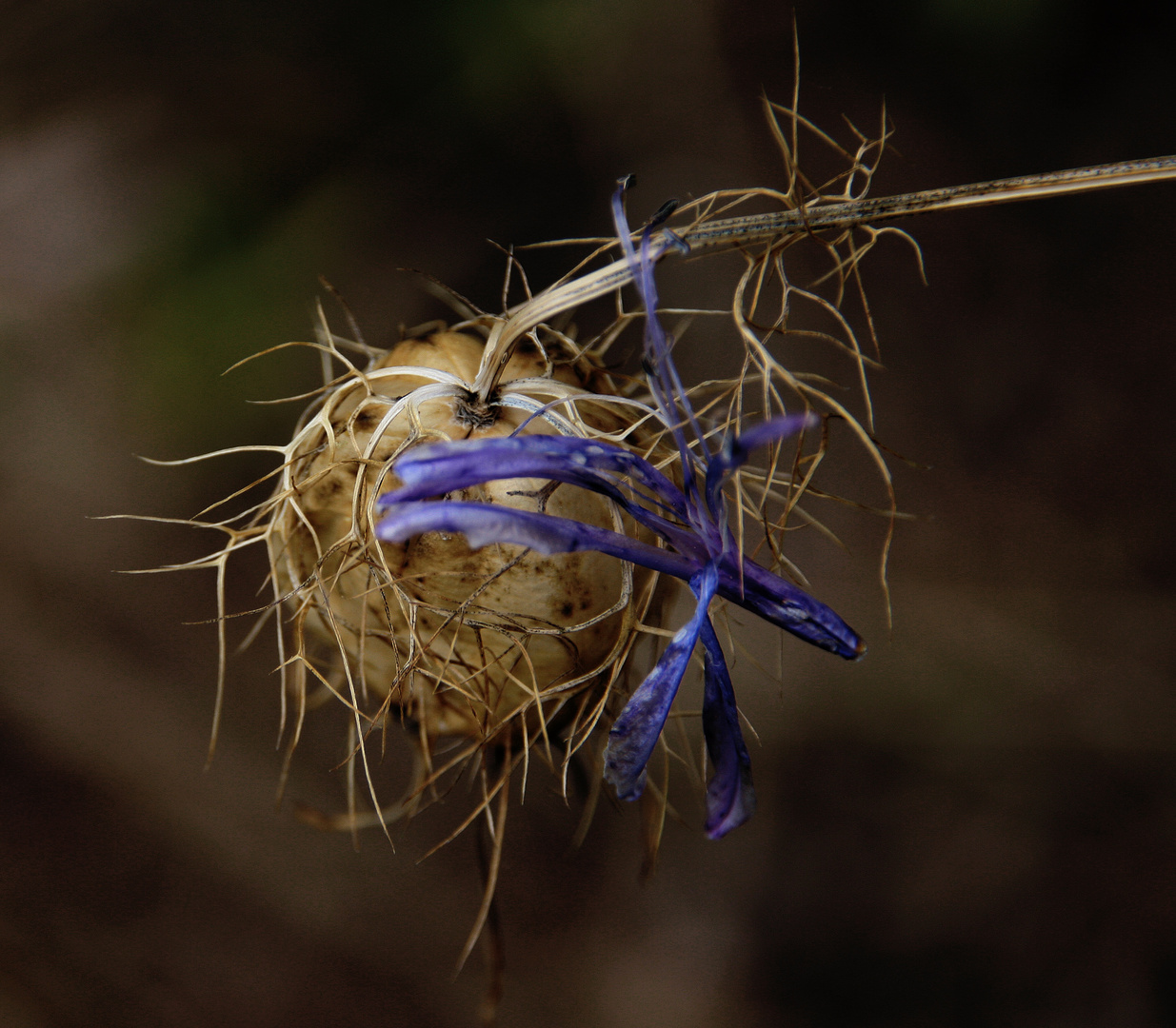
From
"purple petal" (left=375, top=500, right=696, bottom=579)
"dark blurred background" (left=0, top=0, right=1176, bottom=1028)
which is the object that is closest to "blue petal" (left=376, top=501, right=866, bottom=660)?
"purple petal" (left=375, top=500, right=696, bottom=579)

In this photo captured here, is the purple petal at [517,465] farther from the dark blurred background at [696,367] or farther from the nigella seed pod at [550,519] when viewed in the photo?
the dark blurred background at [696,367]

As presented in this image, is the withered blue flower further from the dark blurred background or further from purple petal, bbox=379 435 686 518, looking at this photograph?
the dark blurred background

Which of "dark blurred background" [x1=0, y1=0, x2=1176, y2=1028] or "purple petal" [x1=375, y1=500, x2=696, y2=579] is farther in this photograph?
"dark blurred background" [x1=0, y1=0, x2=1176, y2=1028]

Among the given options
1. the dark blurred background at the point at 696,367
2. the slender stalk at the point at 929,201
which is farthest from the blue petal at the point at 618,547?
the dark blurred background at the point at 696,367

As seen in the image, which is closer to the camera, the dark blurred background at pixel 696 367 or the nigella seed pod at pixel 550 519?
the nigella seed pod at pixel 550 519

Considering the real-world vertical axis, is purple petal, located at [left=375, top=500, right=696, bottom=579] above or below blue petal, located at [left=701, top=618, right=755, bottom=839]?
above

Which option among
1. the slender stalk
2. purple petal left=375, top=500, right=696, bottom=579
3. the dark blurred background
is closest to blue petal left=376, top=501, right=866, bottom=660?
purple petal left=375, top=500, right=696, bottom=579

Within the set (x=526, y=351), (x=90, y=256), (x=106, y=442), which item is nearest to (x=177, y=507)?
(x=106, y=442)
